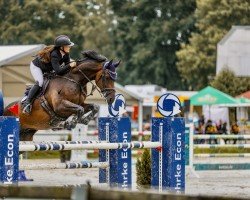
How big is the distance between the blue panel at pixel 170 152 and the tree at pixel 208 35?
156 feet

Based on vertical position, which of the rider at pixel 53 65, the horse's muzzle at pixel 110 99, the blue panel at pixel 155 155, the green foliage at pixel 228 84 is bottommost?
the blue panel at pixel 155 155

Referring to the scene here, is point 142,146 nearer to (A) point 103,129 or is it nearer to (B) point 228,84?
(A) point 103,129

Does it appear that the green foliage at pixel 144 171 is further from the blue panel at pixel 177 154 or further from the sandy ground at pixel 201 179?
the blue panel at pixel 177 154

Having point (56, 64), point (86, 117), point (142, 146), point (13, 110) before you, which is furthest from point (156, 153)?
point (13, 110)

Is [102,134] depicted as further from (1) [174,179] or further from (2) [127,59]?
(2) [127,59]

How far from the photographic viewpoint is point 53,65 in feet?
43.1

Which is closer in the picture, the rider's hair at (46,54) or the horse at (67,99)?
the horse at (67,99)

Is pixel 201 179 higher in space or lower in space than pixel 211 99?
lower

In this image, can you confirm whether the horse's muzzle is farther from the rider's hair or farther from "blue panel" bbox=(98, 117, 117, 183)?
"blue panel" bbox=(98, 117, 117, 183)

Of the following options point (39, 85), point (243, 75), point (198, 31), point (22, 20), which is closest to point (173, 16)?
point (198, 31)

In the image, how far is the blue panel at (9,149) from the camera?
31.1 ft

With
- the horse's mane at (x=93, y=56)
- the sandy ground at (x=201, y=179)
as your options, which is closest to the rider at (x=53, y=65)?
the horse's mane at (x=93, y=56)

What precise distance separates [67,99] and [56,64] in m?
0.57

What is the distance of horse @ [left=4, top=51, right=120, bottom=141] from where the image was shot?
13172mm
